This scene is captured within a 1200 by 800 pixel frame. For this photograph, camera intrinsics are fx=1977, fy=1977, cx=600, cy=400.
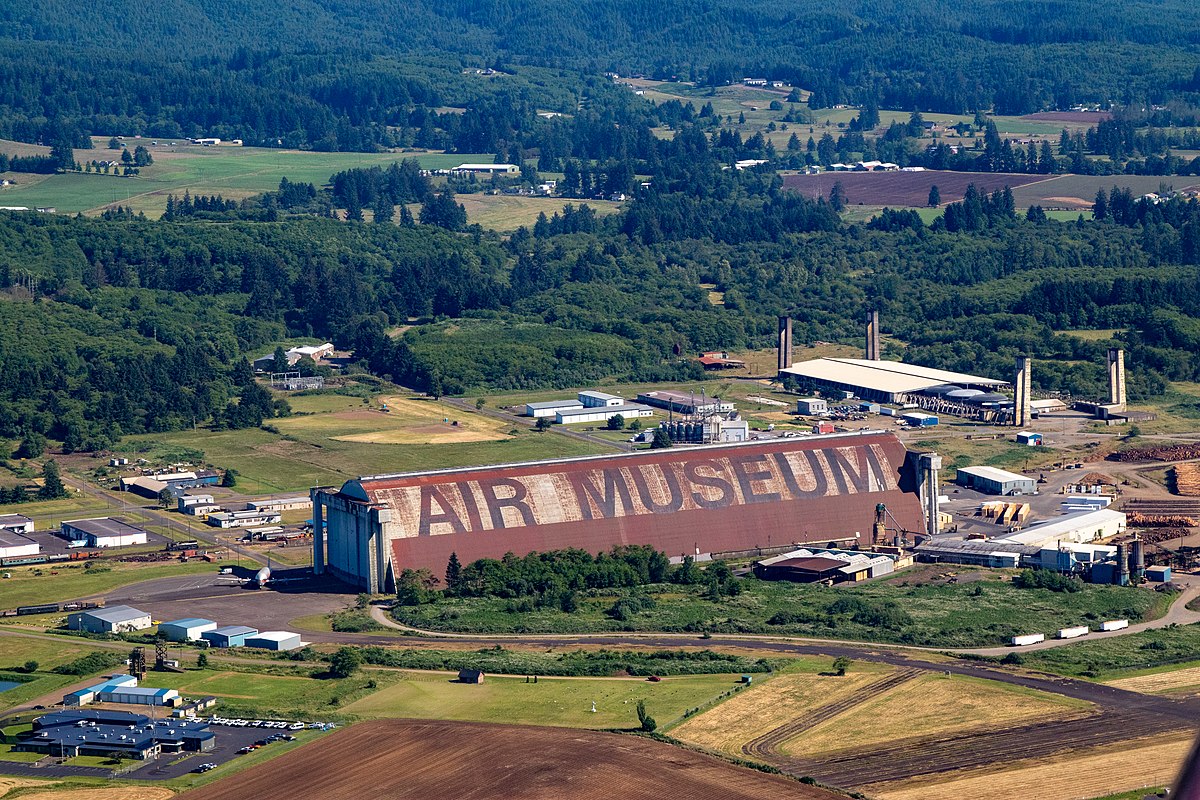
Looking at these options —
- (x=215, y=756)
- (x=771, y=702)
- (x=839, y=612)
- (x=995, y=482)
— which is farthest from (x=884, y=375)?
(x=215, y=756)

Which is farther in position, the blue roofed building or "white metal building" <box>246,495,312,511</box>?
"white metal building" <box>246,495,312,511</box>

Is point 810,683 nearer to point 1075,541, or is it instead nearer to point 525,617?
point 525,617

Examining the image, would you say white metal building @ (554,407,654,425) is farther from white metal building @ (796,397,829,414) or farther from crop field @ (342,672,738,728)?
crop field @ (342,672,738,728)

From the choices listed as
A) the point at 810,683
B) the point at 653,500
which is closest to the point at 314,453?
the point at 653,500

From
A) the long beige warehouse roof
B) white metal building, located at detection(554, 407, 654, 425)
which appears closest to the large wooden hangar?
white metal building, located at detection(554, 407, 654, 425)

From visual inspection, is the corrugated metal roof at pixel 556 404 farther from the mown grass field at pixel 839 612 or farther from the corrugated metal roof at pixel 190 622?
the corrugated metal roof at pixel 190 622

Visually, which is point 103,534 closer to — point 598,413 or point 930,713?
point 598,413
